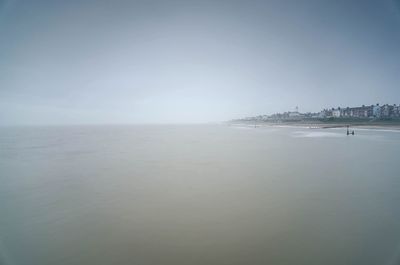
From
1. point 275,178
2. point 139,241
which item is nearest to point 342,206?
point 275,178

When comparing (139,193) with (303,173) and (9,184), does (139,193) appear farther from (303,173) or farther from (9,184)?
(303,173)

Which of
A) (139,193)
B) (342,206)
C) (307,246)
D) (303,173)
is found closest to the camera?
(307,246)

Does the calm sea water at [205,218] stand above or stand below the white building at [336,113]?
below

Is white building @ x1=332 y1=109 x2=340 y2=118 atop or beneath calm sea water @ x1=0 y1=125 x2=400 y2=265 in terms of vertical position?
atop

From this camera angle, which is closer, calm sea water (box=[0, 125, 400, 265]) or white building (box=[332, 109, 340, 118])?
calm sea water (box=[0, 125, 400, 265])

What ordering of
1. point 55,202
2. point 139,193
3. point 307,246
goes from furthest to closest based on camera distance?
point 139,193, point 55,202, point 307,246

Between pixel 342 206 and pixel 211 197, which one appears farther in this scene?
pixel 211 197

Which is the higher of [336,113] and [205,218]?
[336,113]

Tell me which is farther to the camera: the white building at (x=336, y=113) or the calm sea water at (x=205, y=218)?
the white building at (x=336, y=113)

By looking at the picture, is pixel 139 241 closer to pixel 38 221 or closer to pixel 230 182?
pixel 38 221

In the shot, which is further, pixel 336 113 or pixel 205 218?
pixel 336 113
